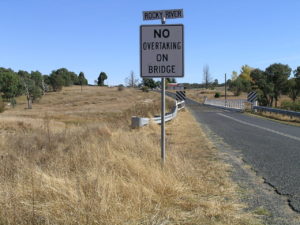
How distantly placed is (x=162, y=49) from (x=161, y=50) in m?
0.03

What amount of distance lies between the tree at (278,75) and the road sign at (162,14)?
49.9 m

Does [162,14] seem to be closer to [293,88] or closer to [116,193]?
[116,193]

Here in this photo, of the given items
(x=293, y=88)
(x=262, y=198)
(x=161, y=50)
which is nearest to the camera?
(x=262, y=198)

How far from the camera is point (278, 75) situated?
5100cm

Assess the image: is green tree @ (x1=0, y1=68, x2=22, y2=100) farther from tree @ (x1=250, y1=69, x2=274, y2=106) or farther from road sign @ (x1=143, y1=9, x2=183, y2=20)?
road sign @ (x1=143, y1=9, x2=183, y2=20)

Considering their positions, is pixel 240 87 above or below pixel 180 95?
above

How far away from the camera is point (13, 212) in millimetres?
3547

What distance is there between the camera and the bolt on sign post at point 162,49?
18.4 feet

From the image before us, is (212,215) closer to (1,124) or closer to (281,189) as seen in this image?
(281,189)

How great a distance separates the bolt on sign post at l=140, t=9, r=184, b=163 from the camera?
5613 millimetres

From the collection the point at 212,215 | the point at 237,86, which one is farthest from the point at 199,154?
the point at 237,86

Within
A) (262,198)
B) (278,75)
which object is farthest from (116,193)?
(278,75)

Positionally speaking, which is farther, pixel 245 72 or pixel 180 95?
pixel 245 72

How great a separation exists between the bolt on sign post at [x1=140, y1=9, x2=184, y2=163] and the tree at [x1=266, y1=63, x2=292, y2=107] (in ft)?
164
